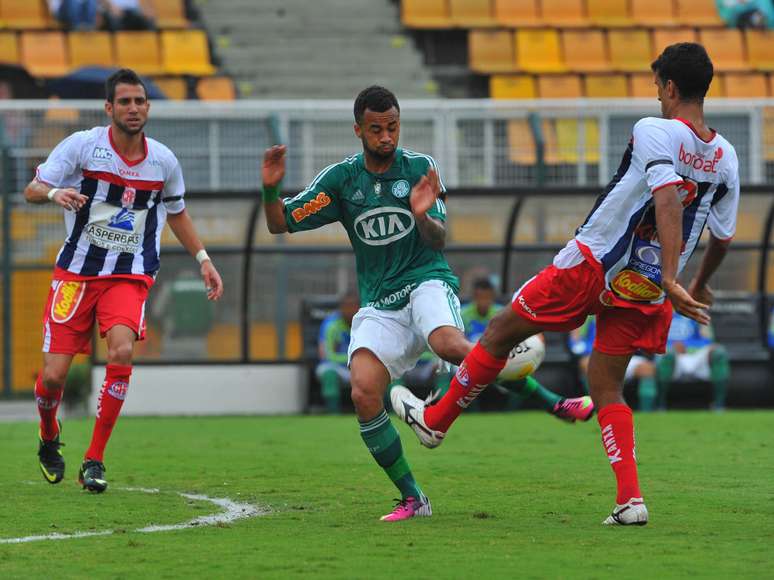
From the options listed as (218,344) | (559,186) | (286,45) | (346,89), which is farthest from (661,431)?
(286,45)

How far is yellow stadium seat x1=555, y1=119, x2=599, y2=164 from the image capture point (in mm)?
17422

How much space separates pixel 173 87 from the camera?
898 inches

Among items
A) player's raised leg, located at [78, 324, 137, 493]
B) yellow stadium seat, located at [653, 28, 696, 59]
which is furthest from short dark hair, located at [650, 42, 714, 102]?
yellow stadium seat, located at [653, 28, 696, 59]

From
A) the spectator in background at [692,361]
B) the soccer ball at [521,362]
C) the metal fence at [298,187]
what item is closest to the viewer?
the soccer ball at [521,362]

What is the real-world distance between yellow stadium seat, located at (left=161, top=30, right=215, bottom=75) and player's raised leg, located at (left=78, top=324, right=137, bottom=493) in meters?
15.5

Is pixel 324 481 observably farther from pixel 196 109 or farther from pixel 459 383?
pixel 196 109

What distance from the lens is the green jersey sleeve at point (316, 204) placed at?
739cm

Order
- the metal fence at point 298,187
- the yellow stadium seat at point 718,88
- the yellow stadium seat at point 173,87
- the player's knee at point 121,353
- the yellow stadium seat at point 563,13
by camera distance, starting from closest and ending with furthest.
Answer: the player's knee at point 121,353 < the metal fence at point 298,187 < the yellow stadium seat at point 173,87 < the yellow stadium seat at point 718,88 < the yellow stadium seat at point 563,13

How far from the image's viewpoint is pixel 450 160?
17.6 metres

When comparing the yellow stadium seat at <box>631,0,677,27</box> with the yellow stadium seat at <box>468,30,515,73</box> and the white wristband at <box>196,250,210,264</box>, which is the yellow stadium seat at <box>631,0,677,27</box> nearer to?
the yellow stadium seat at <box>468,30,515,73</box>

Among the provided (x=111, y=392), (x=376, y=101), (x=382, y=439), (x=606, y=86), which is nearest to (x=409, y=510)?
(x=382, y=439)

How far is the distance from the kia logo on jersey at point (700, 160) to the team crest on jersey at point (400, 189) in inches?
58.6

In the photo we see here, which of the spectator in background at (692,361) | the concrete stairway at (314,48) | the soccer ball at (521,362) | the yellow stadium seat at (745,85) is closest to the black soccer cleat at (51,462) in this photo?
the soccer ball at (521,362)

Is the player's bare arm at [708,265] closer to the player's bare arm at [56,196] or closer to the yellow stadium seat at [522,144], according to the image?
the player's bare arm at [56,196]
